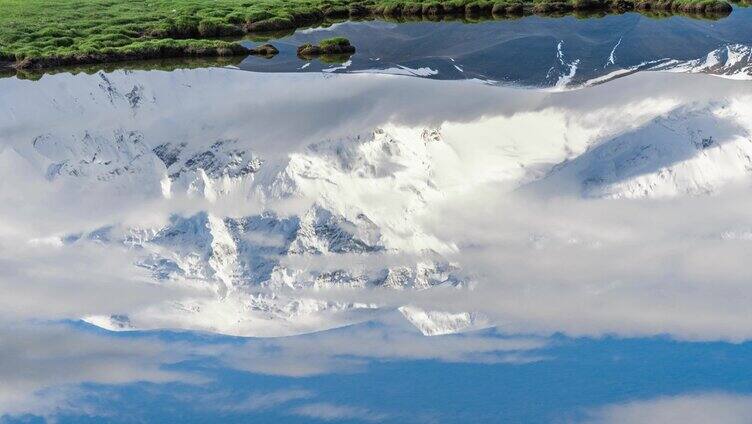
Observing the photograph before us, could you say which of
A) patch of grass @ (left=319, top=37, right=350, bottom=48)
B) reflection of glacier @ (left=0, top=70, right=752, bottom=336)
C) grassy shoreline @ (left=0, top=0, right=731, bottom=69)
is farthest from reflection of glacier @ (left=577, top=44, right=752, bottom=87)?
patch of grass @ (left=319, top=37, right=350, bottom=48)

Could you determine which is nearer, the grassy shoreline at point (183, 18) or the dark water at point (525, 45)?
the dark water at point (525, 45)

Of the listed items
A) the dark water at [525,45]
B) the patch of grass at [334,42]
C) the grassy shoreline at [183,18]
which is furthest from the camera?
the grassy shoreline at [183,18]

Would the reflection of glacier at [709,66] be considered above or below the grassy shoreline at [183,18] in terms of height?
above

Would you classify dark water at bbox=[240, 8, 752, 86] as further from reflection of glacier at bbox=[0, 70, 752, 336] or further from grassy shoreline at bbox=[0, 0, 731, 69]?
reflection of glacier at bbox=[0, 70, 752, 336]

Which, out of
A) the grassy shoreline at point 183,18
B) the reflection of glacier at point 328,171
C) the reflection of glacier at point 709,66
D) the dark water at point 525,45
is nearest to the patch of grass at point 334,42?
the dark water at point 525,45

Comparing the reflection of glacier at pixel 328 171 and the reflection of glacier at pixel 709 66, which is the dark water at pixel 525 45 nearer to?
the reflection of glacier at pixel 709 66
